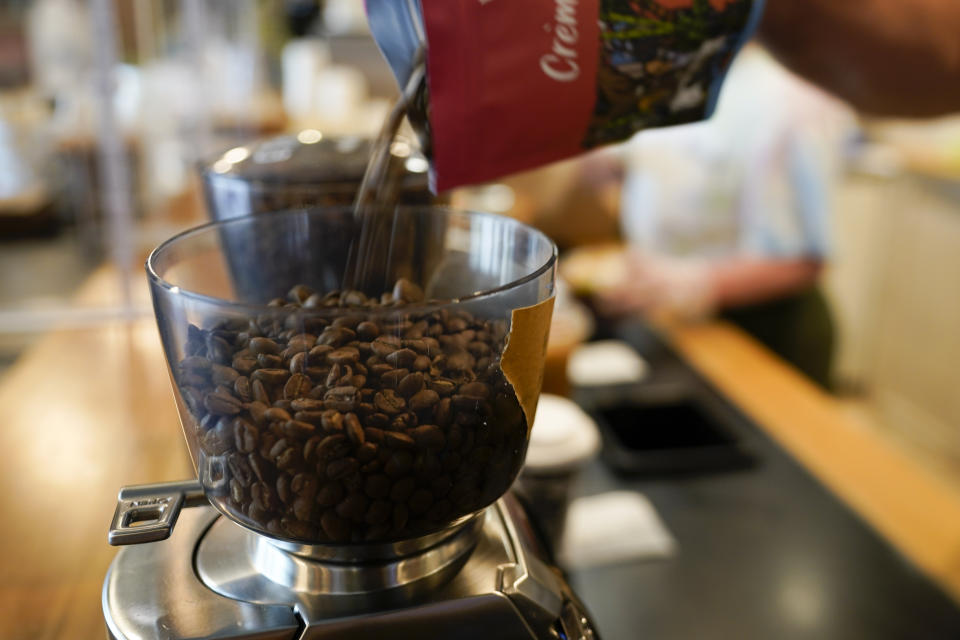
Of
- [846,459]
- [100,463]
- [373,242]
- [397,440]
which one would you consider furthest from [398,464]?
[846,459]

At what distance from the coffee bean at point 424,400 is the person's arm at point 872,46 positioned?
0.51 m

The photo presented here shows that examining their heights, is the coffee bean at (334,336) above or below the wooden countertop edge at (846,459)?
above

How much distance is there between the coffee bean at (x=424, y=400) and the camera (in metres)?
0.38

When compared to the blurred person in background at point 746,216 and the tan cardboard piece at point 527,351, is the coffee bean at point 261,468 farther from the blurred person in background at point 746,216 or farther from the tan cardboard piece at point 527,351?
the blurred person in background at point 746,216

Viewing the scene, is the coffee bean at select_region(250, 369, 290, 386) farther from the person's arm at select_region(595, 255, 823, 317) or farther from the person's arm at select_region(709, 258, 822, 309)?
the person's arm at select_region(709, 258, 822, 309)

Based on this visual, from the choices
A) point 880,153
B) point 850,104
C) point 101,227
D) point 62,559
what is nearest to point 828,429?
point 850,104

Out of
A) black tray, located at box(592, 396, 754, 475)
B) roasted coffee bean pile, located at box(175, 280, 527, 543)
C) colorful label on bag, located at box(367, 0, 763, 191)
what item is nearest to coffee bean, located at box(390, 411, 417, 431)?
A: roasted coffee bean pile, located at box(175, 280, 527, 543)

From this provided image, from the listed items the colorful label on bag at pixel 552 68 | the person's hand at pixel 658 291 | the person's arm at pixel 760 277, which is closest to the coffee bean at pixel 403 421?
the colorful label on bag at pixel 552 68

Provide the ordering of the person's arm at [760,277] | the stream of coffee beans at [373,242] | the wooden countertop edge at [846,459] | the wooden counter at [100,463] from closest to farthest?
the stream of coffee beans at [373,242], the wooden counter at [100,463], the wooden countertop edge at [846,459], the person's arm at [760,277]

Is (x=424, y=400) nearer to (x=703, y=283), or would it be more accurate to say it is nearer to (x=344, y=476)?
(x=344, y=476)

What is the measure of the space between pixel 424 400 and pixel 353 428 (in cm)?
4

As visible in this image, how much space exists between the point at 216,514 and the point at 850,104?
2.41ft

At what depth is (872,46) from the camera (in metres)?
0.74

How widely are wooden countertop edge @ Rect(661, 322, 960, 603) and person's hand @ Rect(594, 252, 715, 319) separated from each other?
266 mm
